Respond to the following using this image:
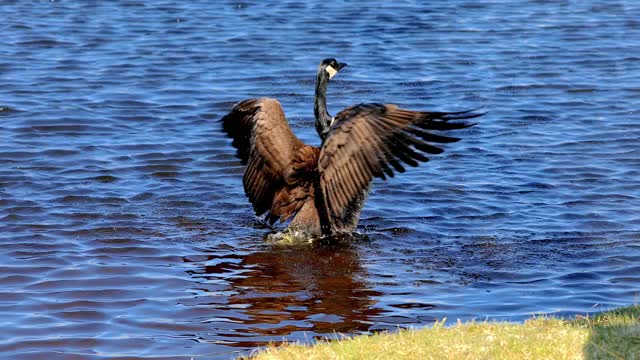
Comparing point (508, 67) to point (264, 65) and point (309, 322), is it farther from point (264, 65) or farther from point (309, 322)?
point (309, 322)

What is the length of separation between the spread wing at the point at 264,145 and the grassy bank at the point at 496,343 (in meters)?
3.54

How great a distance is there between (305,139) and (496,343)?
23.9 feet

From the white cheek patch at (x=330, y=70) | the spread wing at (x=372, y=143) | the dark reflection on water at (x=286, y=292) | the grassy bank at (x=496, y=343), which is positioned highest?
the white cheek patch at (x=330, y=70)

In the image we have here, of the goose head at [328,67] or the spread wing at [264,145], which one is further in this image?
the goose head at [328,67]

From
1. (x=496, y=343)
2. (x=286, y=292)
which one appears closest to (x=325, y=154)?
(x=286, y=292)

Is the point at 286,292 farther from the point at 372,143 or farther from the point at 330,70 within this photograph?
the point at 330,70

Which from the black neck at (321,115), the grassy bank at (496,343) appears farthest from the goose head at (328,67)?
the grassy bank at (496,343)

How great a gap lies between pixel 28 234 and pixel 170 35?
31.6ft

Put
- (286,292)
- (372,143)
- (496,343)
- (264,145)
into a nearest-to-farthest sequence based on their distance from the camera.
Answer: (496,343)
(286,292)
(372,143)
(264,145)

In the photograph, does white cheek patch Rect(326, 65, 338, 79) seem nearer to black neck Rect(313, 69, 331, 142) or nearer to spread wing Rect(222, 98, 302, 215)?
black neck Rect(313, 69, 331, 142)

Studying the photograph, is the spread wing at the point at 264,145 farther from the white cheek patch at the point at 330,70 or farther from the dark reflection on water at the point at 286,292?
the white cheek patch at the point at 330,70

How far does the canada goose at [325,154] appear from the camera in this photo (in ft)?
30.6

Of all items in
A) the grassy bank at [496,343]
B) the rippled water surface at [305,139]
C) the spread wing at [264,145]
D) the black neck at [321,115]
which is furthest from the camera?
the black neck at [321,115]

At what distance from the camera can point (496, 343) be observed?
636 centimetres
